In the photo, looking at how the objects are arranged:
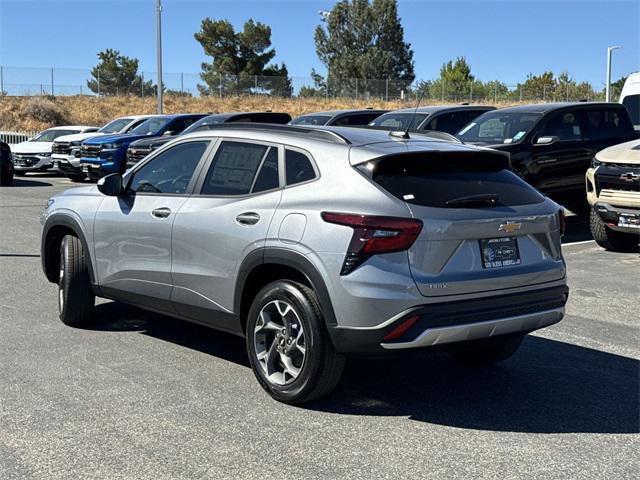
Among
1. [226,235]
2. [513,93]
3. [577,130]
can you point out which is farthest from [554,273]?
[513,93]

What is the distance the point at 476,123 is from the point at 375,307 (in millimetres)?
9845

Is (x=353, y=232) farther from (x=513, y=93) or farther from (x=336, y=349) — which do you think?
(x=513, y=93)

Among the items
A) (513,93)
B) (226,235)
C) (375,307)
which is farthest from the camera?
(513,93)

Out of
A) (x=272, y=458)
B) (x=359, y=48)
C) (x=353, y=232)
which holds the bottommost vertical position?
(x=272, y=458)

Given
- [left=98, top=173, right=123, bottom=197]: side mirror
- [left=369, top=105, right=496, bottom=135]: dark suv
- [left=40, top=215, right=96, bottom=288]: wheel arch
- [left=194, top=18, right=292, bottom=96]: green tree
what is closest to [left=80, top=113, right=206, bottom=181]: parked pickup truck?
[left=369, top=105, right=496, bottom=135]: dark suv

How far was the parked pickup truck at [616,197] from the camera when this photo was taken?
10078 mm

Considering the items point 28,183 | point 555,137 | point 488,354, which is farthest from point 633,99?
point 28,183

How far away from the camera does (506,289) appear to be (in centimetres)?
477

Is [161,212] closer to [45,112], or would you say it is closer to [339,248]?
[339,248]

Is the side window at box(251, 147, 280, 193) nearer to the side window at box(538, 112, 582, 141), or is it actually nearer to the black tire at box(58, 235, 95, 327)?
the black tire at box(58, 235, 95, 327)

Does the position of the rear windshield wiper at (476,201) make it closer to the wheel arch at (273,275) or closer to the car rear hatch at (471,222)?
the car rear hatch at (471,222)

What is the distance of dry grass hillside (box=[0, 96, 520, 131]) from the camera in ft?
151

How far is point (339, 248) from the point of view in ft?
14.9

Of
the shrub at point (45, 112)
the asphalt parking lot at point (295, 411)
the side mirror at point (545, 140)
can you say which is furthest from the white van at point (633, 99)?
the shrub at point (45, 112)
